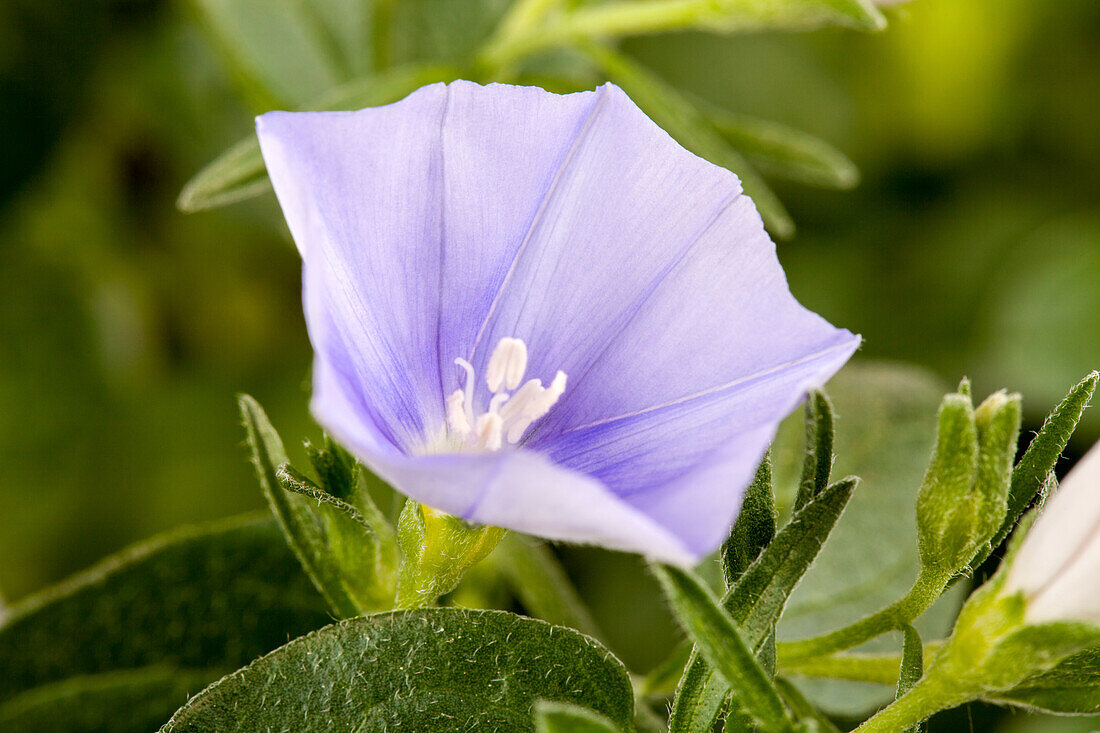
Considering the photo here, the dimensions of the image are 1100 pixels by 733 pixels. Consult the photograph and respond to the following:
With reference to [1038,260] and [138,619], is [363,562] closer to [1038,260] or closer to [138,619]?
[138,619]

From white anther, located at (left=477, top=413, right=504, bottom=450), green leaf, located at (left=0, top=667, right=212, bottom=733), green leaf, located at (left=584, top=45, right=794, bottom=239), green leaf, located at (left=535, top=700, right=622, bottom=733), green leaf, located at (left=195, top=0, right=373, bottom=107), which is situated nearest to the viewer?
green leaf, located at (left=535, top=700, right=622, bottom=733)

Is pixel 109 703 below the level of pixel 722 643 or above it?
below

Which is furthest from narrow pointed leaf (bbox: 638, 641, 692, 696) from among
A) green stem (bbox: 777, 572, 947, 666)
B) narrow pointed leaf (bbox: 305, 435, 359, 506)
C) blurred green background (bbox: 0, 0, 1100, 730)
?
blurred green background (bbox: 0, 0, 1100, 730)

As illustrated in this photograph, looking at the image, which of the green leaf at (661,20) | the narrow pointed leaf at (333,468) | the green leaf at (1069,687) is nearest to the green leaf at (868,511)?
the green leaf at (1069,687)

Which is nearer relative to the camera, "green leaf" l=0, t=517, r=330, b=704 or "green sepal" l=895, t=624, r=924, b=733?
"green sepal" l=895, t=624, r=924, b=733

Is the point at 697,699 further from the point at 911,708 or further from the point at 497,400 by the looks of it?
the point at 497,400

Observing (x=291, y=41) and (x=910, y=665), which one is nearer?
(x=910, y=665)

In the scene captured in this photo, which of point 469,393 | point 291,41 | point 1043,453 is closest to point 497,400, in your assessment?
point 469,393

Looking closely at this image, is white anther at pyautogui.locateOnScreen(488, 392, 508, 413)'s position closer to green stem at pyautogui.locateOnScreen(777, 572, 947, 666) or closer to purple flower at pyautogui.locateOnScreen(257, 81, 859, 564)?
purple flower at pyautogui.locateOnScreen(257, 81, 859, 564)
